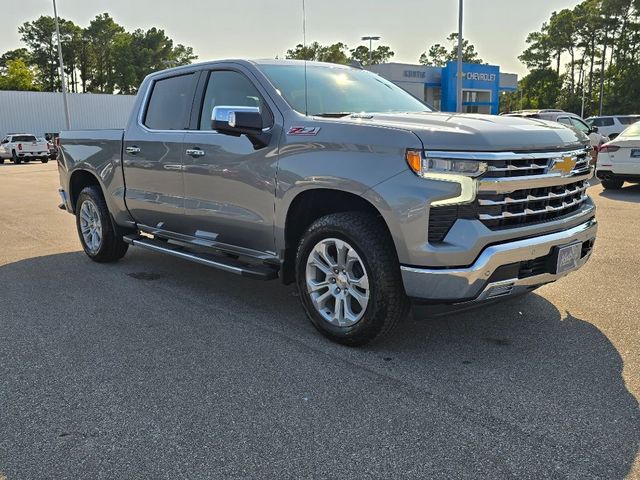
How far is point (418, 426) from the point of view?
297 centimetres

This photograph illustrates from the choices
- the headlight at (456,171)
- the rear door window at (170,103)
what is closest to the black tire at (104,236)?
the rear door window at (170,103)

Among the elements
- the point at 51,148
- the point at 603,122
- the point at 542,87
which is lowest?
the point at 51,148

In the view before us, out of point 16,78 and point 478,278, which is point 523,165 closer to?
point 478,278

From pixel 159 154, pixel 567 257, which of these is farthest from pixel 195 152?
pixel 567 257

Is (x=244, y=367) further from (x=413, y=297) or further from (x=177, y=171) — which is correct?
(x=177, y=171)

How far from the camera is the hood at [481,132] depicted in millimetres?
3430

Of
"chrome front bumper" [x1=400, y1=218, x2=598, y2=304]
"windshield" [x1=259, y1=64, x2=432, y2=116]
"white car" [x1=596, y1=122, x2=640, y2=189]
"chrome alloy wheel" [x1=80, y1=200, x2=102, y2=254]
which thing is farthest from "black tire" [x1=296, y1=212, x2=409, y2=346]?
"white car" [x1=596, y1=122, x2=640, y2=189]

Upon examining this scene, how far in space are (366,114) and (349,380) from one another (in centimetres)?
190

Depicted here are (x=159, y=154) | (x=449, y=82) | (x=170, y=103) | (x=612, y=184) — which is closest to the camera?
(x=159, y=154)

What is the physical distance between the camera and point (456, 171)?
11.1 feet

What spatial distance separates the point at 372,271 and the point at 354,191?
1.66 feet

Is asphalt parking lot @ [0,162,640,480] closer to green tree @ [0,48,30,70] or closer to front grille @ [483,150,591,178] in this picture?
front grille @ [483,150,591,178]

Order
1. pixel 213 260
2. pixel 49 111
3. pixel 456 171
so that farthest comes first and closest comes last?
pixel 49 111 < pixel 213 260 < pixel 456 171

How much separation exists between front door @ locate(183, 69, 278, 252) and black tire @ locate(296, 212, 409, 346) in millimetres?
616
